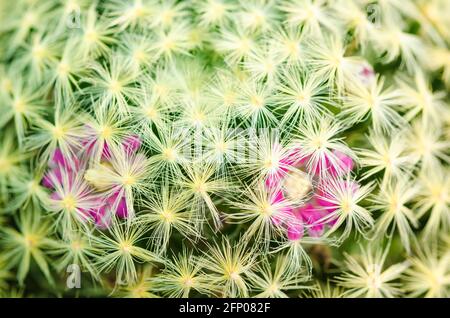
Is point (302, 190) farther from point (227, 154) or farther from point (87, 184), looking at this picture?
point (87, 184)

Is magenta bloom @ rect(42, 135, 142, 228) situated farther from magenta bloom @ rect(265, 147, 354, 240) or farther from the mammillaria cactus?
magenta bloom @ rect(265, 147, 354, 240)

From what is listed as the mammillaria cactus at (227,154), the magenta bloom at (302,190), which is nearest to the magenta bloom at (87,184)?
the mammillaria cactus at (227,154)

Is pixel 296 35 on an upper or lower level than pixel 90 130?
upper

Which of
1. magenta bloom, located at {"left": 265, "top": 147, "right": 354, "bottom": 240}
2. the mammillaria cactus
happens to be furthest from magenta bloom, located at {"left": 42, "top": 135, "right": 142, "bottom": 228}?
magenta bloom, located at {"left": 265, "top": 147, "right": 354, "bottom": 240}

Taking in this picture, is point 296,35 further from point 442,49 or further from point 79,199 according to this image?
point 79,199

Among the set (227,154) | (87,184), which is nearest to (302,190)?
(227,154)
